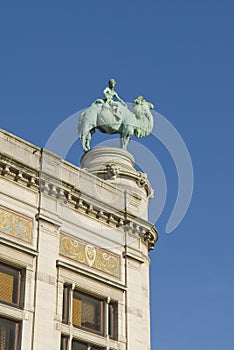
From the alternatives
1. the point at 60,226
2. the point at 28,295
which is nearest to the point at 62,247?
the point at 60,226

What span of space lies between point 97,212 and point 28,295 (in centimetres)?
612

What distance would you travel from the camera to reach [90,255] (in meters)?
34.0

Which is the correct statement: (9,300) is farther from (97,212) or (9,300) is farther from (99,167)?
(99,167)

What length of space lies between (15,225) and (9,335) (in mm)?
4592

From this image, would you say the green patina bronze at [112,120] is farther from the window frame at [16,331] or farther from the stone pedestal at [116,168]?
the window frame at [16,331]

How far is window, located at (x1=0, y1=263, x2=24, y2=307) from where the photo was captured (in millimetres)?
30422

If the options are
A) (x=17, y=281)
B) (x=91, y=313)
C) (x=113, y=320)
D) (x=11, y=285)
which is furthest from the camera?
(x=113, y=320)

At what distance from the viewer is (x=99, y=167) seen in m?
39.2

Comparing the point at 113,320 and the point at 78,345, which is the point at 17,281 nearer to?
the point at 78,345

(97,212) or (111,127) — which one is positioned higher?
(111,127)

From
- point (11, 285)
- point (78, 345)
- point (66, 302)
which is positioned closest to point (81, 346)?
point (78, 345)

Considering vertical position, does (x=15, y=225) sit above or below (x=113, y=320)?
above

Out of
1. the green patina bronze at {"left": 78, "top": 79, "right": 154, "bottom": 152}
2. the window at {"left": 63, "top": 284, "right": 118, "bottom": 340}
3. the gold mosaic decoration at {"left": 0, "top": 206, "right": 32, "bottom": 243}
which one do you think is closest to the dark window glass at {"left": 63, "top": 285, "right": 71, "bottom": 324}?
the window at {"left": 63, "top": 284, "right": 118, "bottom": 340}

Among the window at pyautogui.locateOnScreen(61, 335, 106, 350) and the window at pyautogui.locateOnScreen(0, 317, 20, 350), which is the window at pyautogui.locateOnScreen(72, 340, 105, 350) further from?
the window at pyautogui.locateOnScreen(0, 317, 20, 350)
